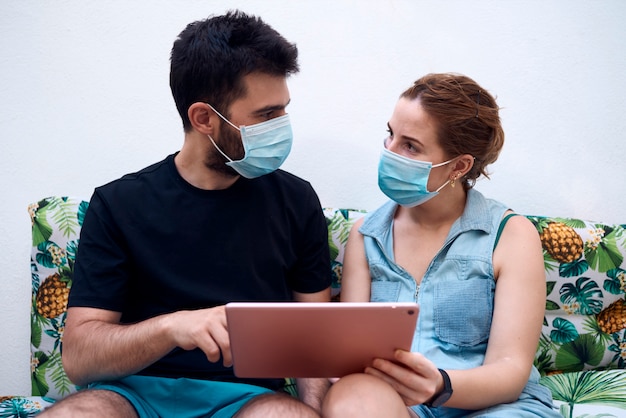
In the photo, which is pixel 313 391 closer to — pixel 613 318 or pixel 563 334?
pixel 563 334

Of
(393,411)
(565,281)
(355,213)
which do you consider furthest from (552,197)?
(393,411)

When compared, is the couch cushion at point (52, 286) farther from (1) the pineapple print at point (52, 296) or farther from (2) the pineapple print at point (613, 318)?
Result: (2) the pineapple print at point (613, 318)

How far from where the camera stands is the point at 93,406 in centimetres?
117

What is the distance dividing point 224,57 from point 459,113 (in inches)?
23.0

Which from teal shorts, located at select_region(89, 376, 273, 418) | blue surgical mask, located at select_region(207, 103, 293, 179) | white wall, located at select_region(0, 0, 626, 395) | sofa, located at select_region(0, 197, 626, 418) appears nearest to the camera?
teal shorts, located at select_region(89, 376, 273, 418)

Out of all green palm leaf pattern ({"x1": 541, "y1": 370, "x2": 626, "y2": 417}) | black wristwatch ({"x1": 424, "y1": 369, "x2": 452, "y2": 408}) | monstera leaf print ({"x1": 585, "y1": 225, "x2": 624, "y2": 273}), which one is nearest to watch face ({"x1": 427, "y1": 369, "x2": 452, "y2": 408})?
black wristwatch ({"x1": 424, "y1": 369, "x2": 452, "y2": 408})

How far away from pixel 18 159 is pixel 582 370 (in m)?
1.81

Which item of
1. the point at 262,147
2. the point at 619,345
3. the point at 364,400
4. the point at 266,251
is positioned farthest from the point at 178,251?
the point at 619,345

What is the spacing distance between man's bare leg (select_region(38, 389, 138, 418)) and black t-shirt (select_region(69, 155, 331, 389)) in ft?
0.43

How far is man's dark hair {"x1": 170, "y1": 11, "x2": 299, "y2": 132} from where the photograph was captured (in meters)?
1.38

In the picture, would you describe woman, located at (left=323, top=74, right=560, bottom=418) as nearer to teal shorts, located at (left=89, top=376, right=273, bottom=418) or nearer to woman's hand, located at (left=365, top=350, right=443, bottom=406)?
woman's hand, located at (left=365, top=350, right=443, bottom=406)

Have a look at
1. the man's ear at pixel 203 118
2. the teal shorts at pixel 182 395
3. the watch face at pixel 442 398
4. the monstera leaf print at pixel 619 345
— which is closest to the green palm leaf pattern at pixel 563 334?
the monstera leaf print at pixel 619 345

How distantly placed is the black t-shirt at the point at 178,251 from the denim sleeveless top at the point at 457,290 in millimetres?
262

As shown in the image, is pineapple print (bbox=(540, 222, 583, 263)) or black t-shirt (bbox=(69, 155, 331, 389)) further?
pineapple print (bbox=(540, 222, 583, 263))
